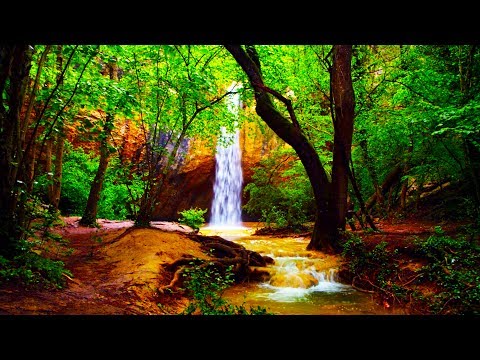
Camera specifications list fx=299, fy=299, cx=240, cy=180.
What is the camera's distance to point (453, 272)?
5.19 m

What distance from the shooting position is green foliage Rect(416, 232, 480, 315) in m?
4.64

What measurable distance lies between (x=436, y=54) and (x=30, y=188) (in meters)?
11.2

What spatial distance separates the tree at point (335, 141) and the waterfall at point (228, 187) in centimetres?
1354

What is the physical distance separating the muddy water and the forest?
0.15 metres

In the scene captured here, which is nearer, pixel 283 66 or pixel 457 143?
pixel 457 143

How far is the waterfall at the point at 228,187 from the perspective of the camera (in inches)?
894

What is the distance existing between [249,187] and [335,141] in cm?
605

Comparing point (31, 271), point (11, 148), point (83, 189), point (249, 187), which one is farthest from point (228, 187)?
point (31, 271)

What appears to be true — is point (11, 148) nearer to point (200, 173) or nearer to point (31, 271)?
point (31, 271)
